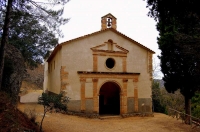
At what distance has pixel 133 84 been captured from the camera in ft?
60.5

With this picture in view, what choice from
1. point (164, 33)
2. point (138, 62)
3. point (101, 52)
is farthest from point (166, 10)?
point (138, 62)

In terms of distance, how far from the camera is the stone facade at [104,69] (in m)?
16.4

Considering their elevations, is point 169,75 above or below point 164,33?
below

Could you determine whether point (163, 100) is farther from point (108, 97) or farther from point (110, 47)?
point (110, 47)

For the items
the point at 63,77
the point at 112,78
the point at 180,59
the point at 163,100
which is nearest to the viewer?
the point at 180,59

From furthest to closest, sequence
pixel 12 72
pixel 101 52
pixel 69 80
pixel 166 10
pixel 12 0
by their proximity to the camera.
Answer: pixel 101 52
pixel 69 80
pixel 12 72
pixel 12 0
pixel 166 10

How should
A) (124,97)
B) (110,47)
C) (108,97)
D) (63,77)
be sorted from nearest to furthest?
(63,77), (124,97), (110,47), (108,97)

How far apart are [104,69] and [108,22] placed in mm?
4622

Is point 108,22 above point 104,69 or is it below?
above

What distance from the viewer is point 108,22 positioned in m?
18.8

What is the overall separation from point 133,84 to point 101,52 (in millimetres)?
4285

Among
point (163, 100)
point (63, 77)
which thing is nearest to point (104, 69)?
point (63, 77)

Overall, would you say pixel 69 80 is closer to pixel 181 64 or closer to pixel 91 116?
pixel 91 116

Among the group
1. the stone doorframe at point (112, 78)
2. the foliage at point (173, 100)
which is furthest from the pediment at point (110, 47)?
the foliage at point (173, 100)
